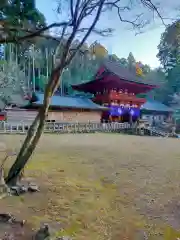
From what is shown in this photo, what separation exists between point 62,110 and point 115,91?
8.48 metres

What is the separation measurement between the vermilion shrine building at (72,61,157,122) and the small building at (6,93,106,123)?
2.10 m

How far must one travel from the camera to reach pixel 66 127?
2470cm

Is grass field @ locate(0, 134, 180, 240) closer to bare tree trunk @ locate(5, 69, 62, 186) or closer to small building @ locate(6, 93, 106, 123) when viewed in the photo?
bare tree trunk @ locate(5, 69, 62, 186)

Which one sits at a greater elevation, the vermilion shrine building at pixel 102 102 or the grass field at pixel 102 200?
the vermilion shrine building at pixel 102 102

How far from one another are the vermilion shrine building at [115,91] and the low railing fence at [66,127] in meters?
4.74

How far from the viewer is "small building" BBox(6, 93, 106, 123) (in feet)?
85.1

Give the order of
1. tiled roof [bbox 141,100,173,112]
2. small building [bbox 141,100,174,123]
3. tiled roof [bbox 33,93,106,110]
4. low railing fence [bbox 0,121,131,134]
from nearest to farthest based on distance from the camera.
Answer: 1. low railing fence [bbox 0,121,131,134]
2. tiled roof [bbox 33,93,106,110]
3. tiled roof [bbox 141,100,173,112]
4. small building [bbox 141,100,174,123]

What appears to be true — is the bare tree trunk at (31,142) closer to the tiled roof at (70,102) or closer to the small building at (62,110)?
the small building at (62,110)

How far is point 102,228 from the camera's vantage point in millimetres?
4441

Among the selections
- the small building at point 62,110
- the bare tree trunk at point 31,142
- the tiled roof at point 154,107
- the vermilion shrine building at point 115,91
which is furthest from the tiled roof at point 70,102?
the bare tree trunk at point 31,142

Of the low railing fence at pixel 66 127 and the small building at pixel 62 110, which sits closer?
the low railing fence at pixel 66 127

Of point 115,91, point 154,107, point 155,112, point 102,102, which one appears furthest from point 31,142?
point 155,112

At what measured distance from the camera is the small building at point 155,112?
138 ft

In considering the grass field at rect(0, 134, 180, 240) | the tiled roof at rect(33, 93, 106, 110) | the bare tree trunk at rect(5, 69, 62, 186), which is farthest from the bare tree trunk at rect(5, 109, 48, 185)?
the tiled roof at rect(33, 93, 106, 110)
